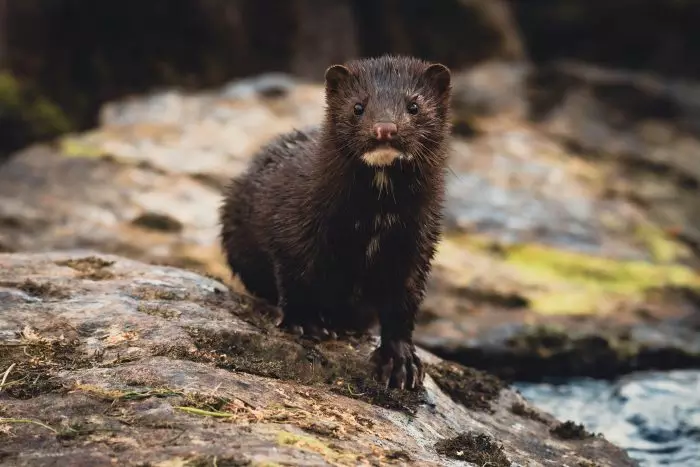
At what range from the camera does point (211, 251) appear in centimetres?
1043

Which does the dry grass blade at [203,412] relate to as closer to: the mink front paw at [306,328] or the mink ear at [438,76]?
the mink front paw at [306,328]

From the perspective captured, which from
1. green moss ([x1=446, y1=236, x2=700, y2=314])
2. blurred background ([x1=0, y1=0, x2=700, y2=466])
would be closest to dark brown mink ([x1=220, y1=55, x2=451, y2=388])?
blurred background ([x1=0, y1=0, x2=700, y2=466])

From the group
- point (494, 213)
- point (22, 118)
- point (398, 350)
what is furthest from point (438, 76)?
point (22, 118)

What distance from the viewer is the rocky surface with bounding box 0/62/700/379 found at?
929 cm

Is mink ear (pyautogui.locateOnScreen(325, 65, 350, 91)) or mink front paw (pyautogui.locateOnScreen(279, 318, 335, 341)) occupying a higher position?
mink ear (pyautogui.locateOnScreen(325, 65, 350, 91))

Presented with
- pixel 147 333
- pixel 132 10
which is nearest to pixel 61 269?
pixel 147 333

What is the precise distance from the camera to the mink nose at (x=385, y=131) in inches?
199

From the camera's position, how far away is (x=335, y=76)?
5.74 meters

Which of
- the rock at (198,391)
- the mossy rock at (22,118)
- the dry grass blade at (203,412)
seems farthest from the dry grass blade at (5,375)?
the mossy rock at (22,118)

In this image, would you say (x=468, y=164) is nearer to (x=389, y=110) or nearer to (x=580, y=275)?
(x=580, y=275)

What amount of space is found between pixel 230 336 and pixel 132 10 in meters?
11.1

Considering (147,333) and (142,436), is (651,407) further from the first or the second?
(142,436)

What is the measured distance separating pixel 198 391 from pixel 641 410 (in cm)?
473

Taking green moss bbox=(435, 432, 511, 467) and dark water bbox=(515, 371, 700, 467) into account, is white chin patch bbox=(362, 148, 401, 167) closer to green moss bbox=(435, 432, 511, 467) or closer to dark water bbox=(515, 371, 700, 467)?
green moss bbox=(435, 432, 511, 467)
